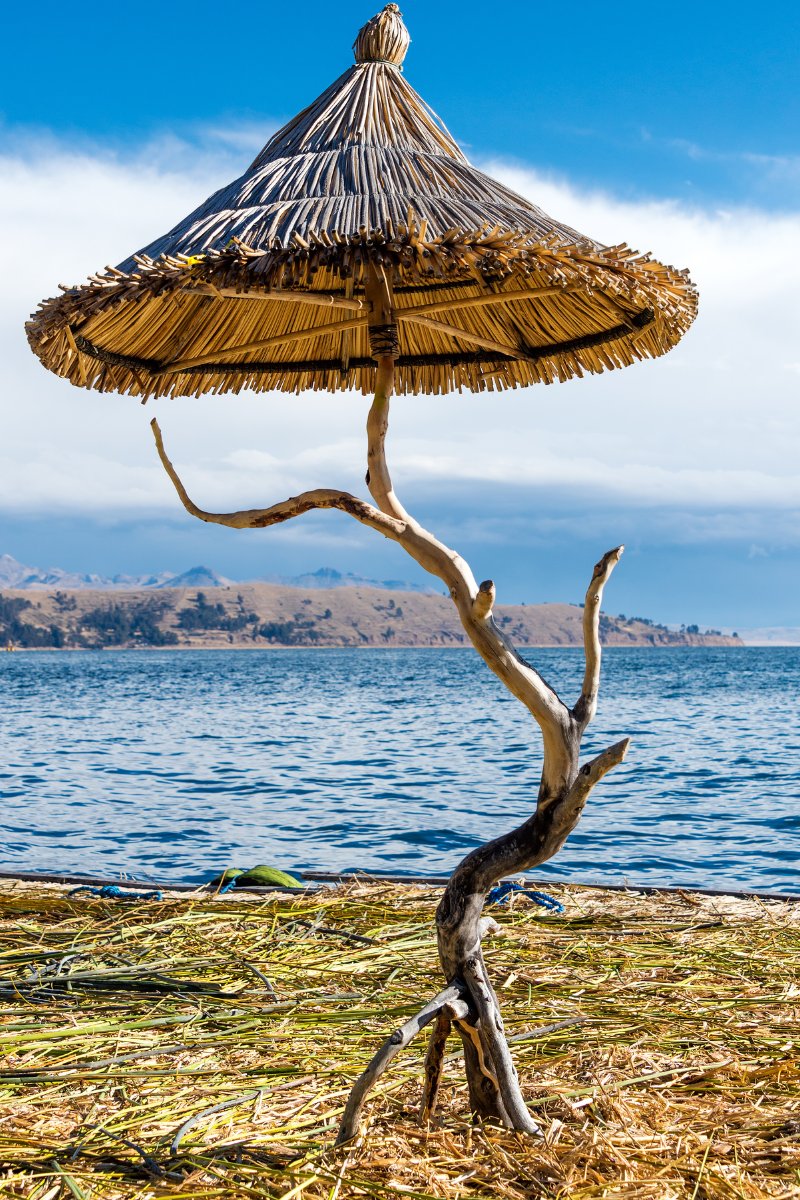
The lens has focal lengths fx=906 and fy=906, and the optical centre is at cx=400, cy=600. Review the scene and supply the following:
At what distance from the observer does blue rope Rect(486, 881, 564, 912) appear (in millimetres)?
5652

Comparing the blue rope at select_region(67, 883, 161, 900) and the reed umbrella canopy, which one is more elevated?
the reed umbrella canopy

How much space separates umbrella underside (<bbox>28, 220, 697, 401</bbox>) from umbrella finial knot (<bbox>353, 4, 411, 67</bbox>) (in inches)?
33.1

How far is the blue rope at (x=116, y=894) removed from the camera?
5.89m

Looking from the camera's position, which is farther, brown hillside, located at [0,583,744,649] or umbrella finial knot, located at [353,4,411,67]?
brown hillside, located at [0,583,744,649]

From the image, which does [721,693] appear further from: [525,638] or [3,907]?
[525,638]

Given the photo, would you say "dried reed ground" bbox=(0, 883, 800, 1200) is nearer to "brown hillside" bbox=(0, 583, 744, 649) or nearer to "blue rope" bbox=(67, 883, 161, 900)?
"blue rope" bbox=(67, 883, 161, 900)

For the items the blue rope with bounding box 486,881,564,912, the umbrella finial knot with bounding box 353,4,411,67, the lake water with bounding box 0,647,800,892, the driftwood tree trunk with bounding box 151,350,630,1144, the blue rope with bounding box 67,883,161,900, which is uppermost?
the umbrella finial knot with bounding box 353,4,411,67

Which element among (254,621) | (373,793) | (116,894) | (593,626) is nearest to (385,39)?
(593,626)

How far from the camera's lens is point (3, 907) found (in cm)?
561

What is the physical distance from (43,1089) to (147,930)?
2.01m

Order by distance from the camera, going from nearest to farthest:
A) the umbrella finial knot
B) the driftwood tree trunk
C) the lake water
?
the driftwood tree trunk < the umbrella finial knot < the lake water

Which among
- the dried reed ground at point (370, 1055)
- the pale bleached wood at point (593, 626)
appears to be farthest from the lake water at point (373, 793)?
the pale bleached wood at point (593, 626)

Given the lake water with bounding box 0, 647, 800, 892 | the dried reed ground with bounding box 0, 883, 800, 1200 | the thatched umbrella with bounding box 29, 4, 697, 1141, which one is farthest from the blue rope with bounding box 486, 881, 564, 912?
the lake water with bounding box 0, 647, 800, 892

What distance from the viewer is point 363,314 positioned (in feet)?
11.7
